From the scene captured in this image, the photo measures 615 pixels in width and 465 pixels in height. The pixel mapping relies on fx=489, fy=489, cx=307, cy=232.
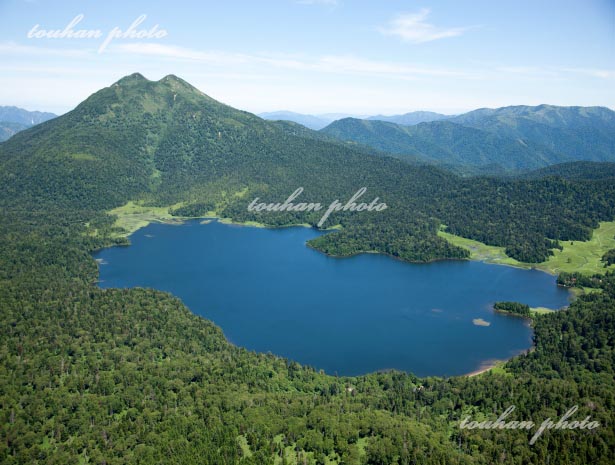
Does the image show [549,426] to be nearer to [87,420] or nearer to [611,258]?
[87,420]

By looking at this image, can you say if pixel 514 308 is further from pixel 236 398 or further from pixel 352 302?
pixel 236 398

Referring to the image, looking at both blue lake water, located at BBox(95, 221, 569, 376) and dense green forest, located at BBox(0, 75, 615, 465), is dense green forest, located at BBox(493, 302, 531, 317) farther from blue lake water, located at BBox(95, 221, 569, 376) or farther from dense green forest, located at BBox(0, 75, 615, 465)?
dense green forest, located at BBox(0, 75, 615, 465)

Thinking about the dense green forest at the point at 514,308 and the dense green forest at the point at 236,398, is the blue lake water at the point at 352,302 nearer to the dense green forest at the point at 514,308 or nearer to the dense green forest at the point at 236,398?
the dense green forest at the point at 514,308

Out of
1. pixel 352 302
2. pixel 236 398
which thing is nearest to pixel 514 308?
pixel 352 302

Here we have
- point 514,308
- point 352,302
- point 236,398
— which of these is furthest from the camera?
point 352,302

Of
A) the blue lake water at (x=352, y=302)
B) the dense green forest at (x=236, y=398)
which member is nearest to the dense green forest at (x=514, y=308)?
the blue lake water at (x=352, y=302)

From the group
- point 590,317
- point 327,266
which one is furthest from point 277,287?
point 590,317

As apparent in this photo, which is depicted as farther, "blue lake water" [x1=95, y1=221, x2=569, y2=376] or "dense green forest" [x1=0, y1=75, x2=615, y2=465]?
"blue lake water" [x1=95, y1=221, x2=569, y2=376]

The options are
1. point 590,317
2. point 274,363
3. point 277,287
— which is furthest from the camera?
point 277,287

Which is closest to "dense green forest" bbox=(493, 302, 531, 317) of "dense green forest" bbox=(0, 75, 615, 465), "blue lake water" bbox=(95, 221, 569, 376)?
"blue lake water" bbox=(95, 221, 569, 376)
